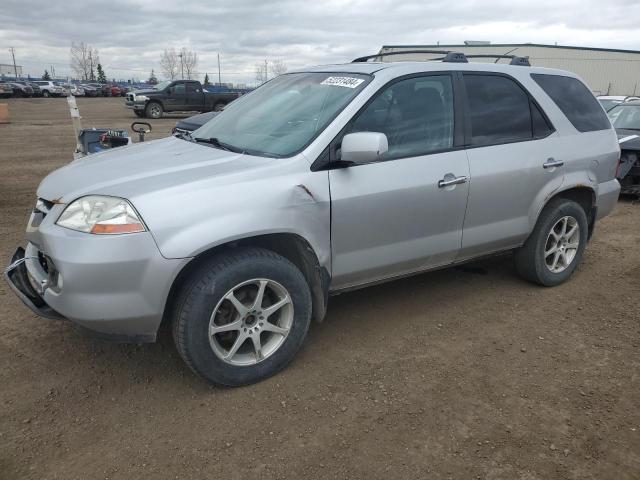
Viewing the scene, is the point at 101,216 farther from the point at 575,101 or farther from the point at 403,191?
the point at 575,101

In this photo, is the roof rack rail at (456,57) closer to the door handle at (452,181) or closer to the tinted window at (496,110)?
the tinted window at (496,110)

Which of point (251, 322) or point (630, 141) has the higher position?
point (630, 141)

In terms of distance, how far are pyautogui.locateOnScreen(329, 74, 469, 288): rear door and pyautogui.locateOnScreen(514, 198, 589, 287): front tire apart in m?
0.93

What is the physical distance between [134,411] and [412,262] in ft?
6.47

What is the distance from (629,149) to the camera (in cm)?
767

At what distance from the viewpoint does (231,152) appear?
3.28m

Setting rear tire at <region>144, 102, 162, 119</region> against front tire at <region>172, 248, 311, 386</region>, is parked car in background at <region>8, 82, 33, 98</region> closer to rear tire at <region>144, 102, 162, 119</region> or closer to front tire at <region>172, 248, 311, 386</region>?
rear tire at <region>144, 102, 162, 119</region>

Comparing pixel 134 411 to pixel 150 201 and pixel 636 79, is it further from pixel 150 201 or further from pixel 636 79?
pixel 636 79

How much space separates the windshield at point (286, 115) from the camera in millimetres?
3229

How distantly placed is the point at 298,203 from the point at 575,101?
112 inches

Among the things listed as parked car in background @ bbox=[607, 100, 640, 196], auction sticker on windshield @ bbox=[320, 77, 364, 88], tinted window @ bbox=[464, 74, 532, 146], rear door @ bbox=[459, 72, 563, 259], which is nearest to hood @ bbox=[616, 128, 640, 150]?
parked car in background @ bbox=[607, 100, 640, 196]

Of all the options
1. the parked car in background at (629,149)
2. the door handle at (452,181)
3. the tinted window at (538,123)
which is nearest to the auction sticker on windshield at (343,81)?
the door handle at (452,181)

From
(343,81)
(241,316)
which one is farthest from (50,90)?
(241,316)

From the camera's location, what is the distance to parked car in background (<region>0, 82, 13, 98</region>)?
4341cm
